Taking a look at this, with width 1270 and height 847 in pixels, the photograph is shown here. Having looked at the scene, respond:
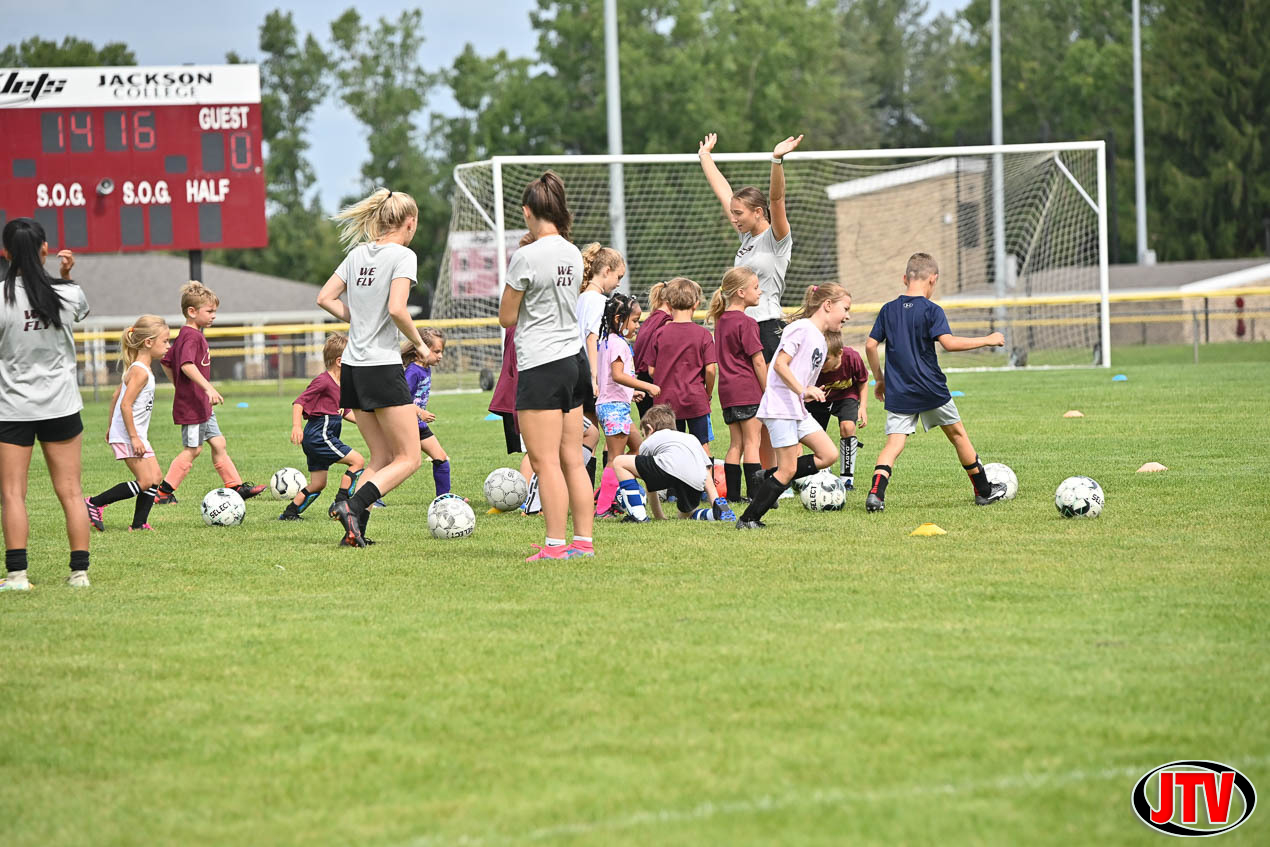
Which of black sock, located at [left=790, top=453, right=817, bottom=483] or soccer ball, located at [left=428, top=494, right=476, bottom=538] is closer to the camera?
soccer ball, located at [left=428, top=494, right=476, bottom=538]

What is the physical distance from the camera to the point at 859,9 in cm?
8388

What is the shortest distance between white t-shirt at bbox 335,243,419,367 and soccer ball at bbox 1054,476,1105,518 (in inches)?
152

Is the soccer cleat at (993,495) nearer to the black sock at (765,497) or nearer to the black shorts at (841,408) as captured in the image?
the black shorts at (841,408)

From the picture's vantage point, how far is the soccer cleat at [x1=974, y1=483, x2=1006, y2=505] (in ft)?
30.1

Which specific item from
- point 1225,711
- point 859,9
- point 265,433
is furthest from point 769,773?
point 859,9

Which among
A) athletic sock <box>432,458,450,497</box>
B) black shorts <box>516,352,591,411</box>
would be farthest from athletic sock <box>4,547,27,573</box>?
athletic sock <box>432,458,450,497</box>

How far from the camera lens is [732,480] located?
9.84 m

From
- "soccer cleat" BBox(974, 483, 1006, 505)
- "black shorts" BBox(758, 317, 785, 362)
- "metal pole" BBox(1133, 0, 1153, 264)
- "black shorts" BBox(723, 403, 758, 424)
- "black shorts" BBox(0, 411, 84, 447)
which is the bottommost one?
"soccer cleat" BBox(974, 483, 1006, 505)

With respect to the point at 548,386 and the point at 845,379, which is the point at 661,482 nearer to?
the point at 548,386

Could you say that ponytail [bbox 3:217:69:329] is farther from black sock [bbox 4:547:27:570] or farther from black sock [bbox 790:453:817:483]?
black sock [bbox 790:453:817:483]

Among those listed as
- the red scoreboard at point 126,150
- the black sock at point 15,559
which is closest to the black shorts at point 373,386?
the black sock at point 15,559

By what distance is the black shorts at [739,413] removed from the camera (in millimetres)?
9297

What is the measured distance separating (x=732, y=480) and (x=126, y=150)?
63.4 feet

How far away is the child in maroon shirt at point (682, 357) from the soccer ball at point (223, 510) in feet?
9.42
